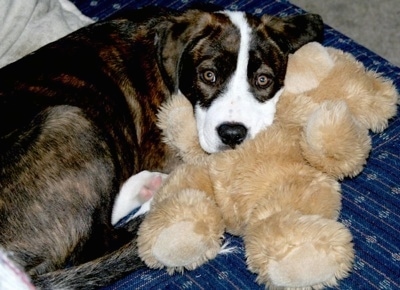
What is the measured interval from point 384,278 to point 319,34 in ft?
2.69

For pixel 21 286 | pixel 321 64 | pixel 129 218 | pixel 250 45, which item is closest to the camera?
pixel 21 286

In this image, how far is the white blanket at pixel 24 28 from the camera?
10.4 ft

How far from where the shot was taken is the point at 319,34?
259 cm

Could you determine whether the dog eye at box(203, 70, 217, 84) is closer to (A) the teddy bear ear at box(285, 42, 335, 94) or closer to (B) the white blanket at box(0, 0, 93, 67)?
(A) the teddy bear ear at box(285, 42, 335, 94)

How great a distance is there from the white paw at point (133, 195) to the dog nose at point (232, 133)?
1.32 ft

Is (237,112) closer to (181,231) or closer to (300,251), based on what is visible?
(181,231)

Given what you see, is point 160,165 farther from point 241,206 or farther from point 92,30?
point 241,206

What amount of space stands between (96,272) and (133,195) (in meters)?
0.46

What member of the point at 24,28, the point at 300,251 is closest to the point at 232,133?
the point at 300,251

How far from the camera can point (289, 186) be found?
2.03 m

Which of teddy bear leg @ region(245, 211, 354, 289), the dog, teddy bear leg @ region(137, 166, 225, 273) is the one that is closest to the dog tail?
the dog

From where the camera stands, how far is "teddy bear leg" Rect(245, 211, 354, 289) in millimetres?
1837

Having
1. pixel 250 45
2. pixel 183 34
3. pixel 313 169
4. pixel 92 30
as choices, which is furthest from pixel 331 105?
pixel 92 30

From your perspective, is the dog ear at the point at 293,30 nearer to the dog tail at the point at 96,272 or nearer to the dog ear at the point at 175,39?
the dog ear at the point at 175,39
